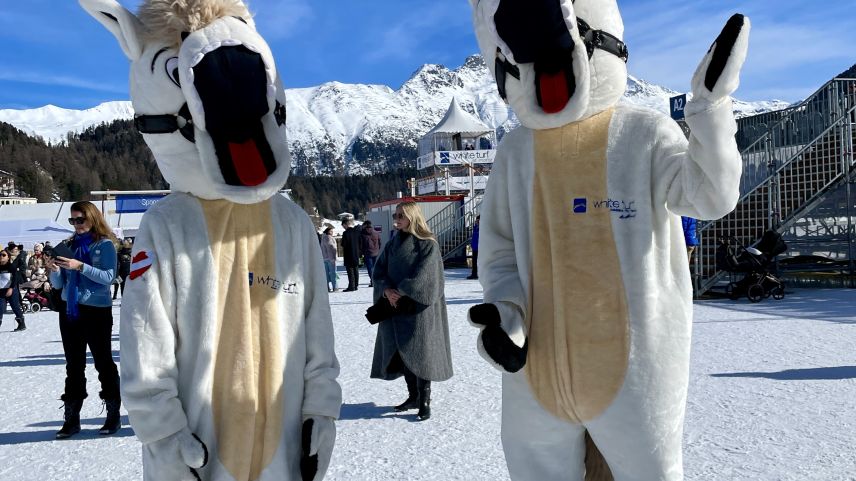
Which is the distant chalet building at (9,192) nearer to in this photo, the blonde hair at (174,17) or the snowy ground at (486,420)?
the snowy ground at (486,420)

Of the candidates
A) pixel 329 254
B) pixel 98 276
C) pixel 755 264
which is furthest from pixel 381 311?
pixel 329 254

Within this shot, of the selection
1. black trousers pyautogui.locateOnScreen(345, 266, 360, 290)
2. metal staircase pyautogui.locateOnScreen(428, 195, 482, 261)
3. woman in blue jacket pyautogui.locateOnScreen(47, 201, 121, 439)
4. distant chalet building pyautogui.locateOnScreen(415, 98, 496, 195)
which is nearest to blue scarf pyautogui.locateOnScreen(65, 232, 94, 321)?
woman in blue jacket pyautogui.locateOnScreen(47, 201, 121, 439)

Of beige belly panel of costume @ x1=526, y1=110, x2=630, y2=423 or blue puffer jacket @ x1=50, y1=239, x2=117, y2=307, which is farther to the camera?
blue puffer jacket @ x1=50, y1=239, x2=117, y2=307

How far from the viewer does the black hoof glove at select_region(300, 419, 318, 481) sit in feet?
7.28

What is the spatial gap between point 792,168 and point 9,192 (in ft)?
306

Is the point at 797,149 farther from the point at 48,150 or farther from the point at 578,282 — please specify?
the point at 48,150

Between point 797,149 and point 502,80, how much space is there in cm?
1104

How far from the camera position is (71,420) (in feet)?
16.3

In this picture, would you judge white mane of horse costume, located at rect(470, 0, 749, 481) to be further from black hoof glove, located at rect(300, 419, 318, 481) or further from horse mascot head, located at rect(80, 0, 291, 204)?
horse mascot head, located at rect(80, 0, 291, 204)

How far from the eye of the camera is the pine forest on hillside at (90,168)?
3538 inches

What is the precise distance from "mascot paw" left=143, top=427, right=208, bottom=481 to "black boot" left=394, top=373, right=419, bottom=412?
10.5 ft

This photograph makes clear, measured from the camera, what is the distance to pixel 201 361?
212 centimetres

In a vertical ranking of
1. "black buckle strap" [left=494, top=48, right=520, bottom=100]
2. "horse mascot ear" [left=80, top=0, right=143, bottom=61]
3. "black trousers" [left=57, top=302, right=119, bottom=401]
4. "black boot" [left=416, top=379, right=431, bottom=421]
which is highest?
"horse mascot ear" [left=80, top=0, right=143, bottom=61]

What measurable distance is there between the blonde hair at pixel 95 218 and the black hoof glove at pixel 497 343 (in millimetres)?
4002
